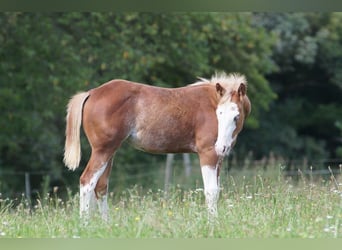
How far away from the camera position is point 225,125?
279 inches

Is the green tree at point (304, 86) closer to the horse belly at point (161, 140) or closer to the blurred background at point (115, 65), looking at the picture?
the blurred background at point (115, 65)

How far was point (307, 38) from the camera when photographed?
2355 centimetres

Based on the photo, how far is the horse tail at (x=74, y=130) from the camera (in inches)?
285

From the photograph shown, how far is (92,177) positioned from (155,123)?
Answer: 2.58ft

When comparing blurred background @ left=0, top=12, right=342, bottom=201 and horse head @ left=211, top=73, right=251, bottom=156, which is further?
blurred background @ left=0, top=12, right=342, bottom=201

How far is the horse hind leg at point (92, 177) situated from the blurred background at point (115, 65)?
214 inches

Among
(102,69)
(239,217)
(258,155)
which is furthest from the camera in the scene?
(258,155)

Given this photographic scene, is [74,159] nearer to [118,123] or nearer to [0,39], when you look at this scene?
[118,123]

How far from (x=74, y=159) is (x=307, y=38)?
56.6 ft

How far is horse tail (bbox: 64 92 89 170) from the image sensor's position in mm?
7238

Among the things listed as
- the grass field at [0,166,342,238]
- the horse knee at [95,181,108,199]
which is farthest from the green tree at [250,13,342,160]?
the grass field at [0,166,342,238]

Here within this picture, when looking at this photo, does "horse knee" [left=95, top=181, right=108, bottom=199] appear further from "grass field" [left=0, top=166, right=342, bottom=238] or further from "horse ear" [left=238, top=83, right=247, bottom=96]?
"horse ear" [left=238, top=83, right=247, bottom=96]

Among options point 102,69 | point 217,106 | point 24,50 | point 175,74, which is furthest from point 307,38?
point 217,106

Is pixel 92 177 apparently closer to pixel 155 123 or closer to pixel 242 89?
pixel 155 123
